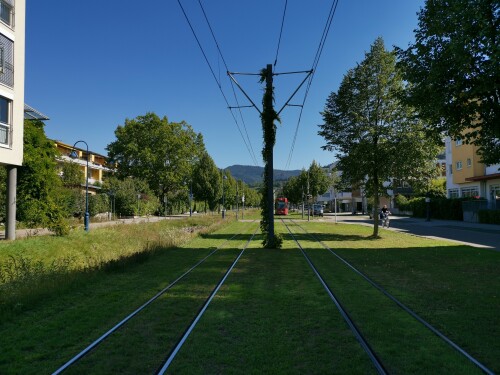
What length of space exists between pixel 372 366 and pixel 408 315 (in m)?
2.40

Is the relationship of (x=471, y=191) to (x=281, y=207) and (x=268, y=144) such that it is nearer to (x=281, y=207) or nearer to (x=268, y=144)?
(x=281, y=207)

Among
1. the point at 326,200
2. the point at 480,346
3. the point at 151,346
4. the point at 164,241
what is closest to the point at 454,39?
the point at 480,346

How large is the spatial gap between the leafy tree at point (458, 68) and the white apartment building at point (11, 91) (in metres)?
17.4

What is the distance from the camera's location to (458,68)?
33.2ft

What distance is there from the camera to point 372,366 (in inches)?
178

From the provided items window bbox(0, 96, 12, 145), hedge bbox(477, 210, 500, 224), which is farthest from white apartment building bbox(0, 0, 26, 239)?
hedge bbox(477, 210, 500, 224)

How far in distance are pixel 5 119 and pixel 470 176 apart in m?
42.3

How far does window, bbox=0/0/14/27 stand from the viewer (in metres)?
20.1

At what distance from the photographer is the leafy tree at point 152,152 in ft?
202

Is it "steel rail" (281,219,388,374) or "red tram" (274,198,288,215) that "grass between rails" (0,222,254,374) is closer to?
"steel rail" (281,219,388,374)

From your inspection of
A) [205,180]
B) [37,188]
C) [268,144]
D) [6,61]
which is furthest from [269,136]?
[205,180]

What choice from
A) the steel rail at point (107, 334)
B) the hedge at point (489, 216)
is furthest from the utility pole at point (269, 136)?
the hedge at point (489, 216)

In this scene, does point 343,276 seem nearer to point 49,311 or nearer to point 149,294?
point 149,294

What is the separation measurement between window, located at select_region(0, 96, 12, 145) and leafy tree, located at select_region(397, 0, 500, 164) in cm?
1734
